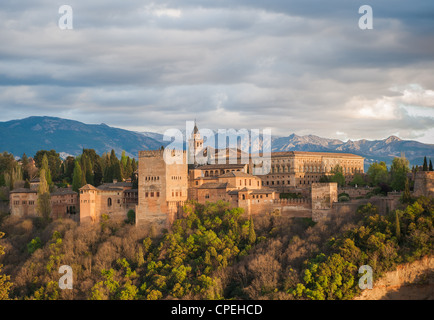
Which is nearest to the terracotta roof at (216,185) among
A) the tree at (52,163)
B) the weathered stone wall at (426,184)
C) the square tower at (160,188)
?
the square tower at (160,188)

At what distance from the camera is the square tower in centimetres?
5538

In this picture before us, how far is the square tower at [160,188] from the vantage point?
55.4m

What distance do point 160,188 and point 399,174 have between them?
23.7m

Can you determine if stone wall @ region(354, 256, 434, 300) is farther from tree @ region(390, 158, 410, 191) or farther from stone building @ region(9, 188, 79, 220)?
stone building @ region(9, 188, 79, 220)

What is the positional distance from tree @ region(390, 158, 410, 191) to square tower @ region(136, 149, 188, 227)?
67.7 ft

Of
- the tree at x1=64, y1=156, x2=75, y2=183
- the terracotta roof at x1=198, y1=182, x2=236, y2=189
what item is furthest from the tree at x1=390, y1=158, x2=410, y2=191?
the tree at x1=64, y1=156, x2=75, y2=183

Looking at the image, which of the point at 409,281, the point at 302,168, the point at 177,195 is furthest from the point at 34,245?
the point at 302,168

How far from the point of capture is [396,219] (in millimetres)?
45844

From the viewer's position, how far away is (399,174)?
6028 cm

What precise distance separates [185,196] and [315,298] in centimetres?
1887

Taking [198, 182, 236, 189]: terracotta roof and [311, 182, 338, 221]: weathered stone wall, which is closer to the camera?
[311, 182, 338, 221]: weathered stone wall

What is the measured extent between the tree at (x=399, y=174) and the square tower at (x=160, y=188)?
20.6 meters

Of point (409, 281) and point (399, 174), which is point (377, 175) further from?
point (409, 281)
